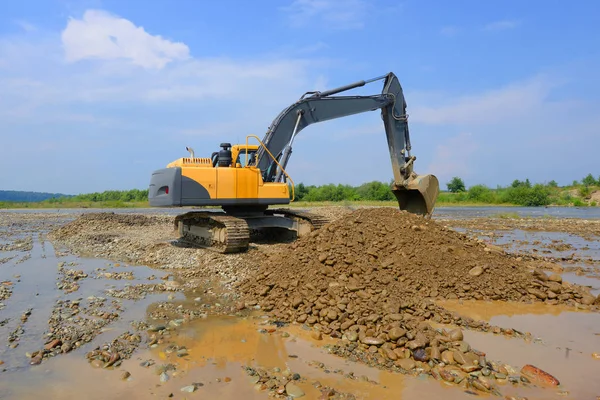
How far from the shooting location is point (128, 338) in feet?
16.1

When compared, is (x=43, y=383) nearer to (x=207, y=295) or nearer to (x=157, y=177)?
(x=207, y=295)

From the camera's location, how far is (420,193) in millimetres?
11383

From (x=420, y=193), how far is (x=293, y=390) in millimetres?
8514

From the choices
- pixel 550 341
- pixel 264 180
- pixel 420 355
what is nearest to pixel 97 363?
pixel 420 355

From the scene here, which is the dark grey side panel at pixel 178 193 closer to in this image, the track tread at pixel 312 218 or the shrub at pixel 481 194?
the track tread at pixel 312 218


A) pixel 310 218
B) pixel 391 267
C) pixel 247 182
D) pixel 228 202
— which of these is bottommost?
pixel 391 267

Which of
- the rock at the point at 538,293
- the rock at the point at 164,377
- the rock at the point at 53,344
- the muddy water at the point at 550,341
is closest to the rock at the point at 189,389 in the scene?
the rock at the point at 164,377

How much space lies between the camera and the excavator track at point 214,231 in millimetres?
9609

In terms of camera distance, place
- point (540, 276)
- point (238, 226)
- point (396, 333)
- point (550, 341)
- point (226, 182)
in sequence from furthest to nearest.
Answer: point (226, 182), point (238, 226), point (540, 276), point (550, 341), point (396, 333)

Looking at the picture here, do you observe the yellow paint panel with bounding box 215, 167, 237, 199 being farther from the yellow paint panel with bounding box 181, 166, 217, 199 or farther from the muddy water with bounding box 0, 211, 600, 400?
the muddy water with bounding box 0, 211, 600, 400

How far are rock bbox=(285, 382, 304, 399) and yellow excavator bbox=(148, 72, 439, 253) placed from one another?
5.94m

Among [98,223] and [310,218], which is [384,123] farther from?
[98,223]

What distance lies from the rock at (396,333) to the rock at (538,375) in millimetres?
1165

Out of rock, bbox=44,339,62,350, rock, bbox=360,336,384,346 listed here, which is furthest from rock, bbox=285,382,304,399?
rock, bbox=44,339,62,350
